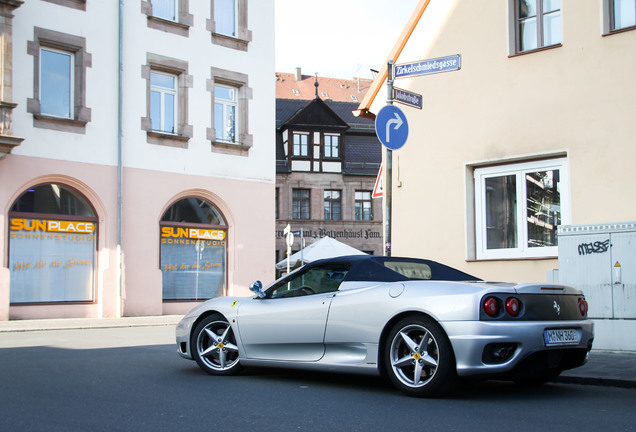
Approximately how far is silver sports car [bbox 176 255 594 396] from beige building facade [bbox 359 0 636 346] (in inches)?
162

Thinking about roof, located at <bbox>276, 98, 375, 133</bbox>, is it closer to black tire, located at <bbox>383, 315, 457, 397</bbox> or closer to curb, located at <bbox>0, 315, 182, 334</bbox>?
curb, located at <bbox>0, 315, 182, 334</bbox>

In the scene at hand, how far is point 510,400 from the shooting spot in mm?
6367

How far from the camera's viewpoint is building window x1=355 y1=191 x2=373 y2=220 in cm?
4781

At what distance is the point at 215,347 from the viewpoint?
8000 millimetres

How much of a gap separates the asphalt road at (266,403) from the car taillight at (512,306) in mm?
705

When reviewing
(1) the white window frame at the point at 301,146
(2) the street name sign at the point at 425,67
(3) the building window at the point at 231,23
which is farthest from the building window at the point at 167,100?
(1) the white window frame at the point at 301,146

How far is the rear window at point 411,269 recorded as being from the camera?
7141 mm

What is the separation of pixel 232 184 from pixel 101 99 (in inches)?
189

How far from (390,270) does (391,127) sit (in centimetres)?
317

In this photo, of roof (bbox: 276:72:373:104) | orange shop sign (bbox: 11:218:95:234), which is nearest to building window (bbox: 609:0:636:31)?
orange shop sign (bbox: 11:218:95:234)

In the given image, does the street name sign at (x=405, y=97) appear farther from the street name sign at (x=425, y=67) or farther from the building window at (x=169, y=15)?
the building window at (x=169, y=15)

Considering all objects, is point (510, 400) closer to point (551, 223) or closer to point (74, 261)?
point (551, 223)

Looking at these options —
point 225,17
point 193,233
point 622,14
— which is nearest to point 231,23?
point 225,17

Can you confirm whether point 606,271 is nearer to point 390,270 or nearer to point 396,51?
point 390,270
